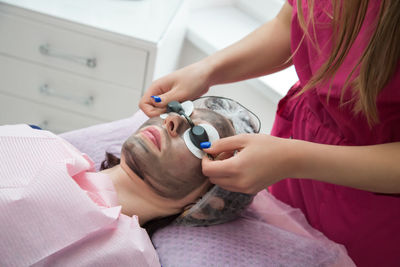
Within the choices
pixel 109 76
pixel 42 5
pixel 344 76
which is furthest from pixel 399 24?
pixel 42 5

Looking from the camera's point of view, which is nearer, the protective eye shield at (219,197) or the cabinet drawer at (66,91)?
the protective eye shield at (219,197)

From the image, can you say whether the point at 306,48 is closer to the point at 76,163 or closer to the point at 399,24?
the point at 399,24

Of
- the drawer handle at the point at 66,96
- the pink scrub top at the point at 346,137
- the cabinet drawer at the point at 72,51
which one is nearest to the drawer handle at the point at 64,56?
the cabinet drawer at the point at 72,51

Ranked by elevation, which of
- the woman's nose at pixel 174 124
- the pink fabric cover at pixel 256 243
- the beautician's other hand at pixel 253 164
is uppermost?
the beautician's other hand at pixel 253 164

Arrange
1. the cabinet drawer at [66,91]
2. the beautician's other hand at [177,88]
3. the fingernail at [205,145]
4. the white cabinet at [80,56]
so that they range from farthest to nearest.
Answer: the cabinet drawer at [66,91] → the white cabinet at [80,56] → the beautician's other hand at [177,88] → the fingernail at [205,145]

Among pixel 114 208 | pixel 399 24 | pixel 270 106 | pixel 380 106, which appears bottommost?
pixel 270 106

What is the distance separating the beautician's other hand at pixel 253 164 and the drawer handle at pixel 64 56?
88 centimetres

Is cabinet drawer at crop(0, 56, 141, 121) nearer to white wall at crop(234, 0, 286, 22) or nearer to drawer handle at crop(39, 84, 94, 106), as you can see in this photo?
drawer handle at crop(39, 84, 94, 106)

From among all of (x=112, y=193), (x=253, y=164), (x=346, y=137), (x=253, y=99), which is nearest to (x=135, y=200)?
(x=112, y=193)

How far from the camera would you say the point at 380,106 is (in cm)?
73

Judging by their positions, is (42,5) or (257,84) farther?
(257,84)

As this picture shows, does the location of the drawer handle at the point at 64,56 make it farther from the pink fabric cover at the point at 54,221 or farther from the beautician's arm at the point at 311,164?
the beautician's arm at the point at 311,164

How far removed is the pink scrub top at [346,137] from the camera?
29.3 inches

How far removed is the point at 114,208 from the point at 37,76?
94cm
